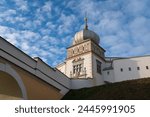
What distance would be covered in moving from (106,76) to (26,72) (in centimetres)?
2995

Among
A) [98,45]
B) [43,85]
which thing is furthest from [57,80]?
[98,45]

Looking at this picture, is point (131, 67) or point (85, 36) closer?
point (131, 67)

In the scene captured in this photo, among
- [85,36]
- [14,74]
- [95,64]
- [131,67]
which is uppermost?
[85,36]

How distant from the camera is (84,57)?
47.6 metres

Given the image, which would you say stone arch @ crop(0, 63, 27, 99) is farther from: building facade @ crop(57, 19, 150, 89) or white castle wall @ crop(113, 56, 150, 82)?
white castle wall @ crop(113, 56, 150, 82)

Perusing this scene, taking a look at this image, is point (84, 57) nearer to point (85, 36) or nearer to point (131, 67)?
point (85, 36)

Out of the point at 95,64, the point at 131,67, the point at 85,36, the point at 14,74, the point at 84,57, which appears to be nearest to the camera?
the point at 14,74

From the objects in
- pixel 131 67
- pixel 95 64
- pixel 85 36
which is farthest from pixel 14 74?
pixel 85 36

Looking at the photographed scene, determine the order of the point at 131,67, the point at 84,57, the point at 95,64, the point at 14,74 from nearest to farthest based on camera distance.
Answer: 1. the point at 14,74
2. the point at 131,67
3. the point at 95,64
4. the point at 84,57

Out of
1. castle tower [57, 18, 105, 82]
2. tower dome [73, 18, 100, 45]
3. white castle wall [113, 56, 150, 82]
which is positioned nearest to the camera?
white castle wall [113, 56, 150, 82]

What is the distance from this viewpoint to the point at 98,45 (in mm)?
50375

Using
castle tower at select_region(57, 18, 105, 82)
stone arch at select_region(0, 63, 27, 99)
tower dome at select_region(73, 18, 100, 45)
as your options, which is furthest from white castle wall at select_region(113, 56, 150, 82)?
stone arch at select_region(0, 63, 27, 99)

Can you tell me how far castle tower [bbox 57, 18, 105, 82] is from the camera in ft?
150

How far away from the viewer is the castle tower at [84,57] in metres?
45.8
